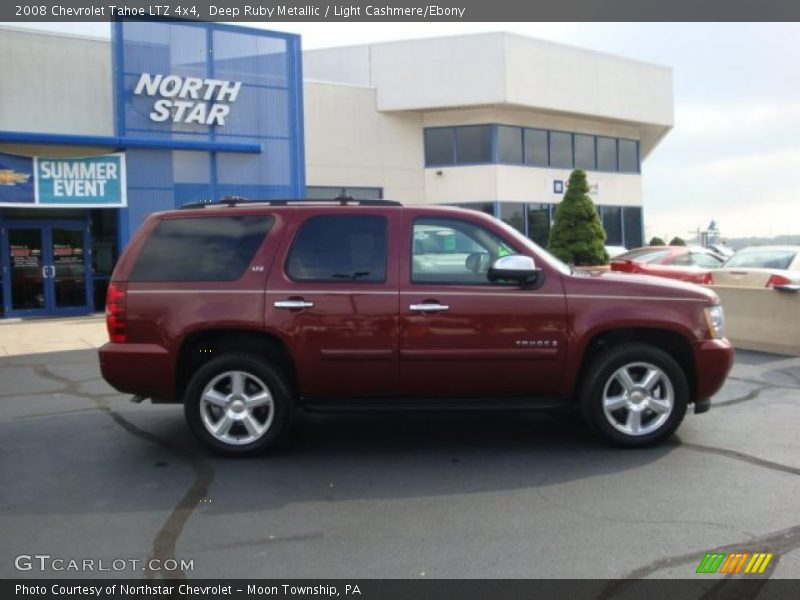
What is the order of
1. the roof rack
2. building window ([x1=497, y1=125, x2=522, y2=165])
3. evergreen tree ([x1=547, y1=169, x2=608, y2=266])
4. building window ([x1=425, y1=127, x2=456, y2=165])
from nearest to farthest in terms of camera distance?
the roof rack
evergreen tree ([x1=547, y1=169, x2=608, y2=266])
building window ([x1=497, y1=125, x2=522, y2=165])
building window ([x1=425, y1=127, x2=456, y2=165])

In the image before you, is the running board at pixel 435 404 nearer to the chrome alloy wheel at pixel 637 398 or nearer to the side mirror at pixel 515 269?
the chrome alloy wheel at pixel 637 398

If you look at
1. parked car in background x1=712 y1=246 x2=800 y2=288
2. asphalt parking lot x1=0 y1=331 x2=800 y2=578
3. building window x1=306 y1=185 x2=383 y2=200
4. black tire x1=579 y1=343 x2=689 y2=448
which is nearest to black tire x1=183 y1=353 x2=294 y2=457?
asphalt parking lot x1=0 y1=331 x2=800 y2=578

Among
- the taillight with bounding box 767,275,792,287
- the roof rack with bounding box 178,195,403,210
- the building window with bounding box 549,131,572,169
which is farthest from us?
the building window with bounding box 549,131,572,169

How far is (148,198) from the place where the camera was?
17234mm

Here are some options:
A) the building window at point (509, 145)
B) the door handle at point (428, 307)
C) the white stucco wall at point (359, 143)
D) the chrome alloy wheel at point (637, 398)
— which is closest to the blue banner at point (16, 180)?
the white stucco wall at point (359, 143)

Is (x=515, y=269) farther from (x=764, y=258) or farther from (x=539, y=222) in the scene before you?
(x=539, y=222)

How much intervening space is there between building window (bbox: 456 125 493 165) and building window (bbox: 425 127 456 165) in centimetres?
21

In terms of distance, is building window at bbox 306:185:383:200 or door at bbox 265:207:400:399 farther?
building window at bbox 306:185:383:200

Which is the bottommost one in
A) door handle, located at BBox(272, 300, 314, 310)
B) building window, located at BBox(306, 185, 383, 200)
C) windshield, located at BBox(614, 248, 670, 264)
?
door handle, located at BBox(272, 300, 314, 310)

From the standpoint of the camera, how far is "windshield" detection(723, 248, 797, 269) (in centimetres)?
1184

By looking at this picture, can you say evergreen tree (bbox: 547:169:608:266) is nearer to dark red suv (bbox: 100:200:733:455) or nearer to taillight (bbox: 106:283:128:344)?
dark red suv (bbox: 100:200:733:455)

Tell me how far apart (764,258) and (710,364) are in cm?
781

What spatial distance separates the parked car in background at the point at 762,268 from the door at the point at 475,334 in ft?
23.7

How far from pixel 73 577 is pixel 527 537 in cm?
237
